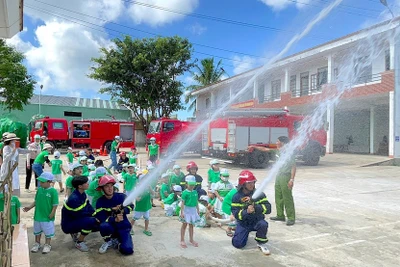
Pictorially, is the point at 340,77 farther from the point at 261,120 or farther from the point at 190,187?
the point at 190,187

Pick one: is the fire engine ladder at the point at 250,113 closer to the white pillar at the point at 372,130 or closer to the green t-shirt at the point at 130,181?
the white pillar at the point at 372,130

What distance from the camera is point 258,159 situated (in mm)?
14492

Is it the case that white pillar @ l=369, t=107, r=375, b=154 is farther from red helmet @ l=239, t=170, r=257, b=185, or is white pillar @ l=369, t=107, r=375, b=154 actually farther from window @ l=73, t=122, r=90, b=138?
window @ l=73, t=122, r=90, b=138

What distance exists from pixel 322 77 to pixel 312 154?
6033 mm

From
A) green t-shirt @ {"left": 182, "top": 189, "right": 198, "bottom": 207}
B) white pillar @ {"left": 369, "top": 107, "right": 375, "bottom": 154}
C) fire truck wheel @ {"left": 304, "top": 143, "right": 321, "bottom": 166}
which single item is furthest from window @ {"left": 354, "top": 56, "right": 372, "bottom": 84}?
green t-shirt @ {"left": 182, "top": 189, "right": 198, "bottom": 207}

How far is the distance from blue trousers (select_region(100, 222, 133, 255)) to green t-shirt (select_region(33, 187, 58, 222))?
715 mm

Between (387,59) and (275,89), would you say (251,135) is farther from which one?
(275,89)

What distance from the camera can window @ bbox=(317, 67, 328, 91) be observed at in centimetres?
1906

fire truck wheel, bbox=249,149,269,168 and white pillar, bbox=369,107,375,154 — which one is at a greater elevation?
white pillar, bbox=369,107,375,154

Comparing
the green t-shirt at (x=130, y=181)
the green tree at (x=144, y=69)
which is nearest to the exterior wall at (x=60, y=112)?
the green tree at (x=144, y=69)

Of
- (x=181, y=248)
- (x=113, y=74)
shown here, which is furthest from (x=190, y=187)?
(x=113, y=74)

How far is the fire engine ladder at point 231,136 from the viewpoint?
14.2m

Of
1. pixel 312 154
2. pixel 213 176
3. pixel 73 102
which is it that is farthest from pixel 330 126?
pixel 73 102

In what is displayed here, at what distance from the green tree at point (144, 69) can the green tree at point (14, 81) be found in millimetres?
5438
